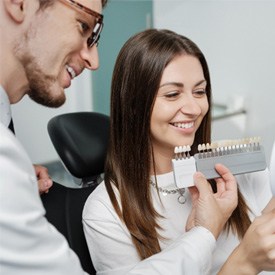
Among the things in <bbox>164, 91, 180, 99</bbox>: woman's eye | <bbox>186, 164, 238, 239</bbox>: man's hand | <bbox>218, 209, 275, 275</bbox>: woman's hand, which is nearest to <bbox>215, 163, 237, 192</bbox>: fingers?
<bbox>186, 164, 238, 239</bbox>: man's hand

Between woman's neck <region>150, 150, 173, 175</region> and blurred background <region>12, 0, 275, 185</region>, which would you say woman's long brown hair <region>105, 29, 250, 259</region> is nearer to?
woman's neck <region>150, 150, 173, 175</region>

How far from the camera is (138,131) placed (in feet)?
3.46

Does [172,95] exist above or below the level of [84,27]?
below

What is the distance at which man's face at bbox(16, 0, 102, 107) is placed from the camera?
654mm

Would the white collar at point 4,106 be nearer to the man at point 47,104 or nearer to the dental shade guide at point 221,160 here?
the man at point 47,104

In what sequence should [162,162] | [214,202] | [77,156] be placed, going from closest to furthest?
[214,202] < [162,162] < [77,156]

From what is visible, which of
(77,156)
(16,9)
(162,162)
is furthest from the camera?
(77,156)

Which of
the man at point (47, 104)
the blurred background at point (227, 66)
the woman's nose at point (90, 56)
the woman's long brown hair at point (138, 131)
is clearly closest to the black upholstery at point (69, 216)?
the woman's long brown hair at point (138, 131)

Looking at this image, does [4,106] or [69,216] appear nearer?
[4,106]

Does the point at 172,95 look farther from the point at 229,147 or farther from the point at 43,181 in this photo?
the point at 43,181

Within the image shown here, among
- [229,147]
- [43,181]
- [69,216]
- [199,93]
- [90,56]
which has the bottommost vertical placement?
[69,216]

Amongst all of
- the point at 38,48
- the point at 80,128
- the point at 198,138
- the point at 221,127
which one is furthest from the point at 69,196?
the point at 221,127

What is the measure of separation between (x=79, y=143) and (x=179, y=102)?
43cm

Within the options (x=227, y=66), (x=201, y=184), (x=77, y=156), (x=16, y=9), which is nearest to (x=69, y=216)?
(x=77, y=156)
